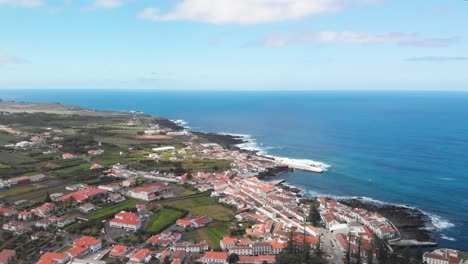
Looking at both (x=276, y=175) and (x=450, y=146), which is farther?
(x=450, y=146)

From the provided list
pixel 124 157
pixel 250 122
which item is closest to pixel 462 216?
pixel 124 157

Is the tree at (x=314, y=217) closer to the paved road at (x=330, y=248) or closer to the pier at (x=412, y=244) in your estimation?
the paved road at (x=330, y=248)

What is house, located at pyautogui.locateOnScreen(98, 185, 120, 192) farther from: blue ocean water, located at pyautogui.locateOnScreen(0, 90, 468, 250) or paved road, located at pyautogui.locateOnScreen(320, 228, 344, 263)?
paved road, located at pyautogui.locateOnScreen(320, 228, 344, 263)

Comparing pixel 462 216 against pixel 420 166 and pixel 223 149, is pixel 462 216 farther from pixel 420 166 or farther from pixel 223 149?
pixel 223 149

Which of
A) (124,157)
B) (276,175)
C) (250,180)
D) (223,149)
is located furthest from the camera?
(223,149)

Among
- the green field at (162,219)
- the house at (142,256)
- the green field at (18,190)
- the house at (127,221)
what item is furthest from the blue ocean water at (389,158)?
the green field at (18,190)

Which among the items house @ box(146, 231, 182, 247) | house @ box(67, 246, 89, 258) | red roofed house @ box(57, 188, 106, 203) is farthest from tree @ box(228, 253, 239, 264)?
red roofed house @ box(57, 188, 106, 203)

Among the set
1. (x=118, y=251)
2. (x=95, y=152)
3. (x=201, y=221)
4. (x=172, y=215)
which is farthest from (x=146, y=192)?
(x=95, y=152)

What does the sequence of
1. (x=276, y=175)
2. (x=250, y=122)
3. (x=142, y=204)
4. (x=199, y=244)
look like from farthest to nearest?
(x=250, y=122), (x=276, y=175), (x=142, y=204), (x=199, y=244)

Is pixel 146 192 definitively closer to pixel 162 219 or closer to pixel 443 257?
pixel 162 219
